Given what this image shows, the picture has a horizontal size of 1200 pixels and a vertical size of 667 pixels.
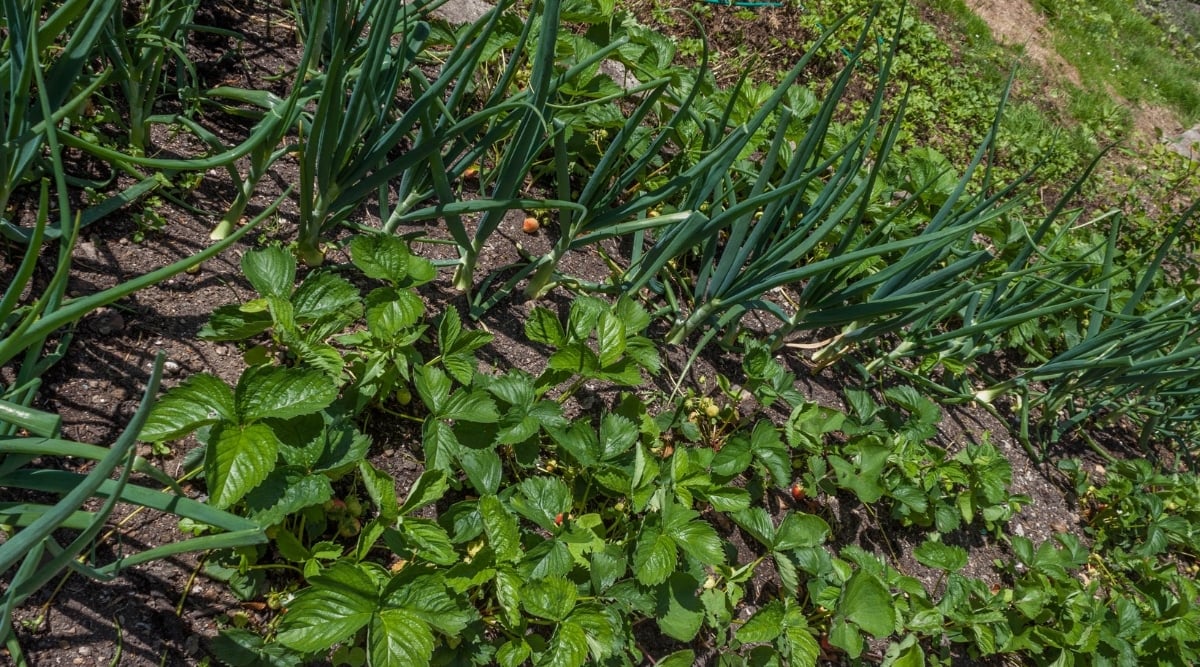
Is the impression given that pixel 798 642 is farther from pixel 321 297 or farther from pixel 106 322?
pixel 106 322

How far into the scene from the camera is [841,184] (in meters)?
1.79

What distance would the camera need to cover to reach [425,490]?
1396mm

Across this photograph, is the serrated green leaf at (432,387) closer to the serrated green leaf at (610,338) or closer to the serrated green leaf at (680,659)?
the serrated green leaf at (610,338)

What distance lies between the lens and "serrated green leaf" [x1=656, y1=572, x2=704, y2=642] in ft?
4.95

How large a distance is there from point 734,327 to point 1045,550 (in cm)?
92

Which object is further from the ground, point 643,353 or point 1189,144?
point 1189,144

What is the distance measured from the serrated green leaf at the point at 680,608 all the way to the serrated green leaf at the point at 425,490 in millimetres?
436

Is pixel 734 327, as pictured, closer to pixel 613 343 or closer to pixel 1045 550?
pixel 613 343

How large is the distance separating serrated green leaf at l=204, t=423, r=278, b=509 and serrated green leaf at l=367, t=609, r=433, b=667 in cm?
26

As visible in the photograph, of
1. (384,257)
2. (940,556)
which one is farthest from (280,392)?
(940,556)

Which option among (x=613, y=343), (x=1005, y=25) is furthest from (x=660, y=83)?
(x=1005, y=25)

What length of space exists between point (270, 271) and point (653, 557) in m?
0.80

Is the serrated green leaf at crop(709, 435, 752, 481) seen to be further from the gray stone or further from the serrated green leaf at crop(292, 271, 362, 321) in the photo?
the gray stone

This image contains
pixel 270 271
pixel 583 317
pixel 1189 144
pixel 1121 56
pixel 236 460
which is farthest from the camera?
pixel 1121 56
